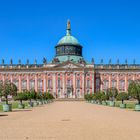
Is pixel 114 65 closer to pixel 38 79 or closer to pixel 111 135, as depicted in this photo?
pixel 38 79

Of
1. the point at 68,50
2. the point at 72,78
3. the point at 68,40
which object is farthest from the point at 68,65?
the point at 68,40

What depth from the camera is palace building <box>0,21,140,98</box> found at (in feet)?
294

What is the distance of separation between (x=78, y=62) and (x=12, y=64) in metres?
18.4

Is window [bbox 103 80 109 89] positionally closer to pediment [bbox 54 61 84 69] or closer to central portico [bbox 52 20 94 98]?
central portico [bbox 52 20 94 98]

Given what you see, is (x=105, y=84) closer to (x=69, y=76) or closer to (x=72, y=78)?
(x=72, y=78)

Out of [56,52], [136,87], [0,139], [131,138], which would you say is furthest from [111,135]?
[56,52]

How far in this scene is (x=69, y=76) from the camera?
9044 cm

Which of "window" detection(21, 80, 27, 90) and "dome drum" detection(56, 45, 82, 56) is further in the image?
"dome drum" detection(56, 45, 82, 56)

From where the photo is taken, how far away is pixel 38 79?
300 feet

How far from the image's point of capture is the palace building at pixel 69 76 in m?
89.6

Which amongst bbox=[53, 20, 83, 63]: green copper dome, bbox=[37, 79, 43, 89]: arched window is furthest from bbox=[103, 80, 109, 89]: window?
bbox=[37, 79, 43, 89]: arched window

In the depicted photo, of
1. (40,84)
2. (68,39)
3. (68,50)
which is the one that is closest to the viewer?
(40,84)

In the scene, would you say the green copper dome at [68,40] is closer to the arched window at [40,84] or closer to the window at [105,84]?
the arched window at [40,84]

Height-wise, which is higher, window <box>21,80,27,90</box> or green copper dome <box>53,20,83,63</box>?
green copper dome <box>53,20,83,63</box>
